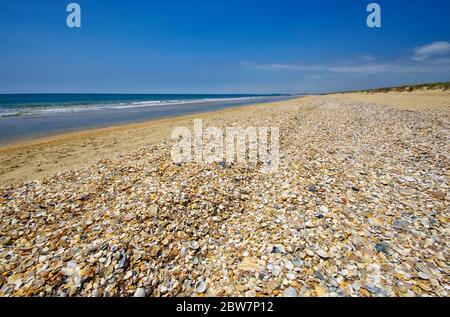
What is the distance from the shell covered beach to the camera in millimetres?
3143

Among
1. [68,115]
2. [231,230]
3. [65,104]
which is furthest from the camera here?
[65,104]

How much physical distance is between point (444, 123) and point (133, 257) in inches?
712

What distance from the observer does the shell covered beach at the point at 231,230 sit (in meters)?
3.14

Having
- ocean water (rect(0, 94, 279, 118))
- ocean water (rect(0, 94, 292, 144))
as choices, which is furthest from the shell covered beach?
ocean water (rect(0, 94, 279, 118))

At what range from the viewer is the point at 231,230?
4.39 m

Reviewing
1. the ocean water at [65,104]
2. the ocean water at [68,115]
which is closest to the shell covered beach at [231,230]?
the ocean water at [68,115]

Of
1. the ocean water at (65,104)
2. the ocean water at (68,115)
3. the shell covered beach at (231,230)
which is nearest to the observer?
the shell covered beach at (231,230)

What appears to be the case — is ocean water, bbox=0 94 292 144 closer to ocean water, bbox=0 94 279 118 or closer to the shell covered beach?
ocean water, bbox=0 94 279 118

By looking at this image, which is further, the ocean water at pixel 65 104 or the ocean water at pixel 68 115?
the ocean water at pixel 65 104

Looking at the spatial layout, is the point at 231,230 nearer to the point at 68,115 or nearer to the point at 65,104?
the point at 68,115

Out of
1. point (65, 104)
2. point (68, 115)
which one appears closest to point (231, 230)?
point (68, 115)

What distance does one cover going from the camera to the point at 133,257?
3.62 meters

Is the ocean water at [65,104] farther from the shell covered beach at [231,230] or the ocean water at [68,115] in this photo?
the shell covered beach at [231,230]

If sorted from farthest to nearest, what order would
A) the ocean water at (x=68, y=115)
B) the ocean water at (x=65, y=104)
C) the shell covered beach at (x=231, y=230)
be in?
the ocean water at (x=65, y=104), the ocean water at (x=68, y=115), the shell covered beach at (x=231, y=230)
